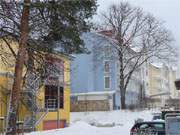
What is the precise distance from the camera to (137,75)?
10000cm

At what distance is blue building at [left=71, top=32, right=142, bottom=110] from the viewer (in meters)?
74.4

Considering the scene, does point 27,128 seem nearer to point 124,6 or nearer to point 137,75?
point 124,6

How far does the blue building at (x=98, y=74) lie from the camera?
74.4 meters

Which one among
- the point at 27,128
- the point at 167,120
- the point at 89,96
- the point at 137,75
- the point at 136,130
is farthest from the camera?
the point at 137,75

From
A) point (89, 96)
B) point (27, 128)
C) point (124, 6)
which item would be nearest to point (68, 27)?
point (27, 128)

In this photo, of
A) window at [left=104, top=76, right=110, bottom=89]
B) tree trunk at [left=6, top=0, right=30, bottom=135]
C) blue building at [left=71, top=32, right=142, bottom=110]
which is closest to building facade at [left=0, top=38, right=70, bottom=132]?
tree trunk at [left=6, top=0, right=30, bottom=135]

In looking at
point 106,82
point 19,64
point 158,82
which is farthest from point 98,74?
point 19,64

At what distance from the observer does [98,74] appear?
8188 centimetres

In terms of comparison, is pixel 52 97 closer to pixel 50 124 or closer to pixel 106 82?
pixel 50 124

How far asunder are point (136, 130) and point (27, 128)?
705 inches

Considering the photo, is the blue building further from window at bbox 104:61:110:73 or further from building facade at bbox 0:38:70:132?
building facade at bbox 0:38:70:132

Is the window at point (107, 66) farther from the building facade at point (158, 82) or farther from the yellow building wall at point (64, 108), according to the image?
the building facade at point (158, 82)

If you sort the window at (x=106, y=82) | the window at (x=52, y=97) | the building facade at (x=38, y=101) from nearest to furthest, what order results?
the building facade at (x=38, y=101) → the window at (x=52, y=97) → the window at (x=106, y=82)

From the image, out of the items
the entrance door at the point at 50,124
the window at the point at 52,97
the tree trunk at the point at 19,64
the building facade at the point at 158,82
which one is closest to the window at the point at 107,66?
the window at the point at 52,97
